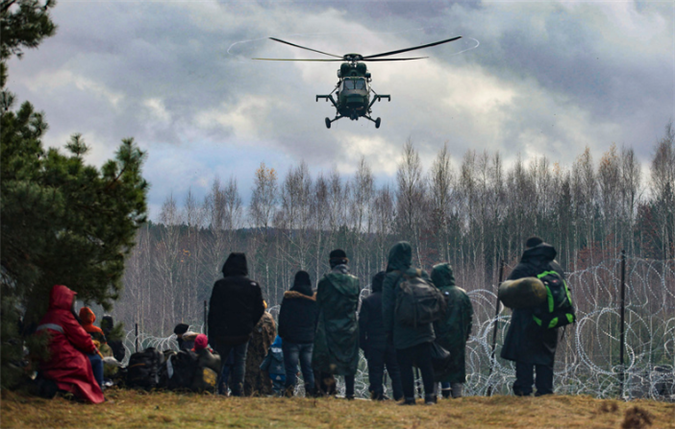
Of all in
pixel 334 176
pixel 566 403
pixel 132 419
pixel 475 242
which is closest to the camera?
pixel 132 419

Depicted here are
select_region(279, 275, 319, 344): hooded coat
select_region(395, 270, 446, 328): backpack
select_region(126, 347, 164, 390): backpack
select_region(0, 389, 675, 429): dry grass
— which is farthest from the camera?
select_region(279, 275, 319, 344): hooded coat

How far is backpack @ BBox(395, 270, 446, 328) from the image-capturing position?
6.26m

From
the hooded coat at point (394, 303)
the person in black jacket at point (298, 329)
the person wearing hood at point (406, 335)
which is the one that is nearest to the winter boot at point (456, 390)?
the person wearing hood at point (406, 335)

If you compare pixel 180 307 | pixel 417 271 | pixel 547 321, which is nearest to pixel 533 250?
pixel 547 321

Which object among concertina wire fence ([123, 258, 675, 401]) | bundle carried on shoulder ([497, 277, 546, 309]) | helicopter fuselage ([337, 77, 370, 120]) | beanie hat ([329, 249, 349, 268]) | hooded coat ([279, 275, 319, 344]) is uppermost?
helicopter fuselage ([337, 77, 370, 120])

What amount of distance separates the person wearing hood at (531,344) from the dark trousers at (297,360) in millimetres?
2381

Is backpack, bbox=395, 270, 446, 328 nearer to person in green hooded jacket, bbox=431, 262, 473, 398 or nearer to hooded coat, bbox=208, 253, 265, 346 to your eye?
person in green hooded jacket, bbox=431, 262, 473, 398

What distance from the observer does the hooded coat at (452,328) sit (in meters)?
7.41

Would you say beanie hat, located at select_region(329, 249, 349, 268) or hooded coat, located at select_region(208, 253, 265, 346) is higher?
beanie hat, located at select_region(329, 249, 349, 268)

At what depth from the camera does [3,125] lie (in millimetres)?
6449

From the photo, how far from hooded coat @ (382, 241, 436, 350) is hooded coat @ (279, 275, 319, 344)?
1506 mm

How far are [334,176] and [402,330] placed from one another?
40184 millimetres

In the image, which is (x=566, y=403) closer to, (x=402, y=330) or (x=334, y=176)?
(x=402, y=330)

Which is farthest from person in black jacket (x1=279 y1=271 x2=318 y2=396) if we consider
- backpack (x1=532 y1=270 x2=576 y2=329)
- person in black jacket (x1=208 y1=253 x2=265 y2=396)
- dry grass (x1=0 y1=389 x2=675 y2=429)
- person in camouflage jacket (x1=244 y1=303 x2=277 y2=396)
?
backpack (x1=532 y1=270 x2=576 y2=329)
